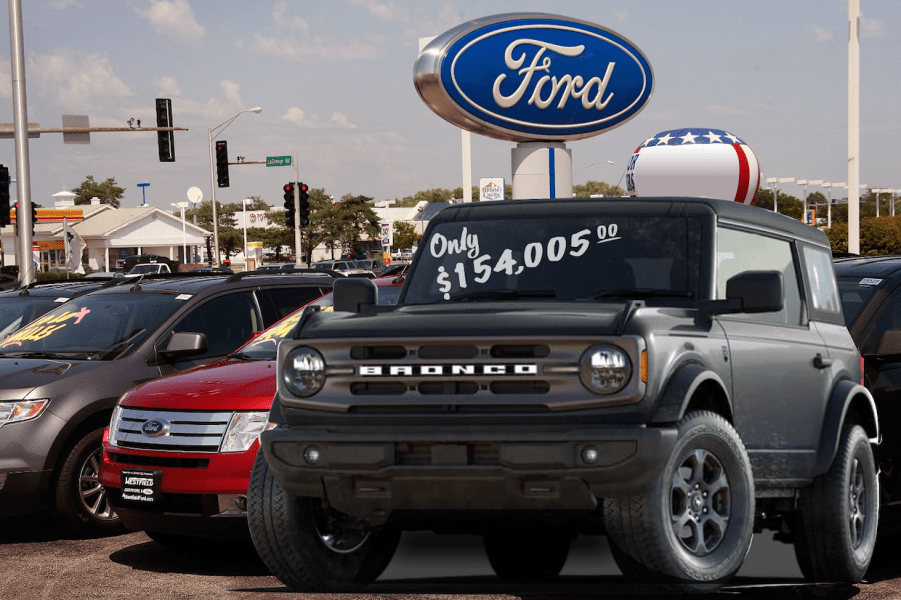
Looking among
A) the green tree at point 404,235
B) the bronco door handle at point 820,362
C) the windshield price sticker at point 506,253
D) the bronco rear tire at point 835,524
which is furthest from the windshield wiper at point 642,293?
the green tree at point 404,235

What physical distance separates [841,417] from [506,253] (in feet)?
6.04

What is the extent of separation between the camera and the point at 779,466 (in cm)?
543

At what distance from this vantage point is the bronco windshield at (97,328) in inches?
384

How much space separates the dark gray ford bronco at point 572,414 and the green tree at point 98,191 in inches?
6282

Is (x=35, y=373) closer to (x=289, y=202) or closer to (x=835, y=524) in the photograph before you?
(x=835, y=524)

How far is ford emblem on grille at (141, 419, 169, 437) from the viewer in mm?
7527

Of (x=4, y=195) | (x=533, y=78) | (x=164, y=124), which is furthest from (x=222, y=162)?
(x=533, y=78)

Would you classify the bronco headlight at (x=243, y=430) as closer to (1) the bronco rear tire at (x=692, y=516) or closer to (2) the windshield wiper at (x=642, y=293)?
(2) the windshield wiper at (x=642, y=293)

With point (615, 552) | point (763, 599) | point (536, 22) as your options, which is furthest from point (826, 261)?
point (536, 22)

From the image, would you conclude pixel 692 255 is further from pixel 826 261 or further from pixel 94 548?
pixel 94 548

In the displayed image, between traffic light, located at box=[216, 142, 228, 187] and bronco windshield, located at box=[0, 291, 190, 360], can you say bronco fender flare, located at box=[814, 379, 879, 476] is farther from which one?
traffic light, located at box=[216, 142, 228, 187]

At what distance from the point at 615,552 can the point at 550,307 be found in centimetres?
103

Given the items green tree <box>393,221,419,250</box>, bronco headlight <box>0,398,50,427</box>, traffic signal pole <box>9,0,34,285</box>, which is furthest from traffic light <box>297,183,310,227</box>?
green tree <box>393,221,419,250</box>

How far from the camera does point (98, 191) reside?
159 metres
